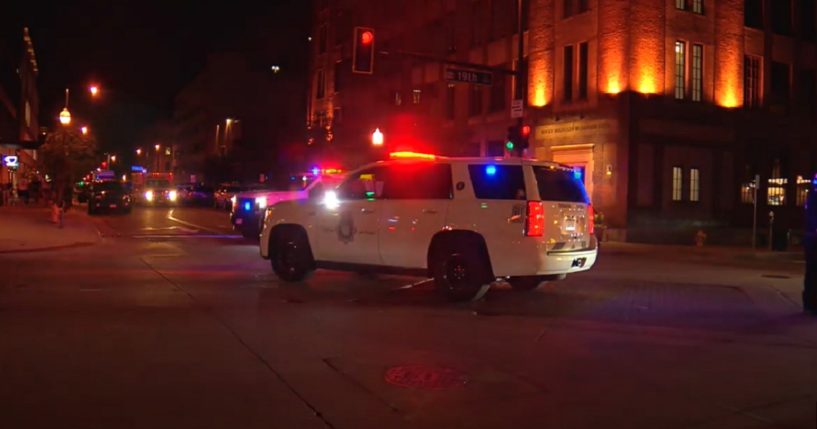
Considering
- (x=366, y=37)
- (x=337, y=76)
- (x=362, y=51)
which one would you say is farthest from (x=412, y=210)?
(x=337, y=76)

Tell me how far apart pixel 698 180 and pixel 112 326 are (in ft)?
83.1

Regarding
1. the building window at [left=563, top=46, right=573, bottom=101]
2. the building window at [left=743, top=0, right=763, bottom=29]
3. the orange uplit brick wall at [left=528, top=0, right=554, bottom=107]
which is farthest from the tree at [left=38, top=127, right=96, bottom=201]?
the building window at [left=743, top=0, right=763, bottom=29]

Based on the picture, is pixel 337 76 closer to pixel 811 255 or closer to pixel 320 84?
pixel 320 84

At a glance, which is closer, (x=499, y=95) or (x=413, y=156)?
(x=413, y=156)

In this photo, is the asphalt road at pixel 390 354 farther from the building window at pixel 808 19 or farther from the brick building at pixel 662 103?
the building window at pixel 808 19

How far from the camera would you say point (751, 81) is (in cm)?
3133

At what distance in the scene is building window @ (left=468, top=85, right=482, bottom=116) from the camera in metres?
35.7

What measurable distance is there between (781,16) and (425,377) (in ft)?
103

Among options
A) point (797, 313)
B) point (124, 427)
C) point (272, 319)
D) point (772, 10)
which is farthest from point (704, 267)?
point (772, 10)

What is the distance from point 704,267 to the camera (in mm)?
17719

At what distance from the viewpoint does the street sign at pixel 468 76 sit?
21766 mm

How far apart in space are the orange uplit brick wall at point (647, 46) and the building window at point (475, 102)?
30.5ft

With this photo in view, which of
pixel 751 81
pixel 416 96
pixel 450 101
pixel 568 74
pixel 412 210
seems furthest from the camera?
pixel 416 96

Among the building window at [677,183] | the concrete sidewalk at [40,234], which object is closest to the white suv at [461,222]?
the concrete sidewalk at [40,234]
